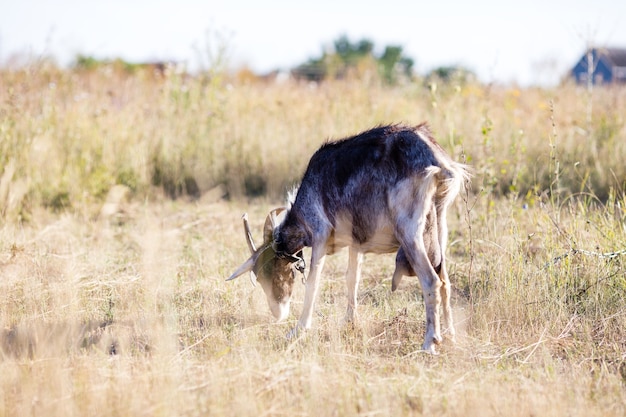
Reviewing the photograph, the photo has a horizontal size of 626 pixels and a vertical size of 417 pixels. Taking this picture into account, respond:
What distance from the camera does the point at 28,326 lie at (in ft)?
19.4

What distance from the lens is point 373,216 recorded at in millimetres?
5645

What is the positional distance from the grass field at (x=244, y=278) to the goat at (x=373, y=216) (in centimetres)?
37

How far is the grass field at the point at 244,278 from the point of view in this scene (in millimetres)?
4598

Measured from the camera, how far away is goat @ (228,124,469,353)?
17.7 ft

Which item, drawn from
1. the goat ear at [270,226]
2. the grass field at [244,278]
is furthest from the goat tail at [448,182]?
the goat ear at [270,226]

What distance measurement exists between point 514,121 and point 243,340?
8.17 metres

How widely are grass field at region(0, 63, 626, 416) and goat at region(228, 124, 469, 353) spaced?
0.37 metres

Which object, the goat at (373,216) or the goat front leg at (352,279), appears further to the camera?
the goat front leg at (352,279)

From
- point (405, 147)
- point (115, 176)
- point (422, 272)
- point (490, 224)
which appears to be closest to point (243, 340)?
point (422, 272)

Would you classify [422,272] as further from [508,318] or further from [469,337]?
[508,318]

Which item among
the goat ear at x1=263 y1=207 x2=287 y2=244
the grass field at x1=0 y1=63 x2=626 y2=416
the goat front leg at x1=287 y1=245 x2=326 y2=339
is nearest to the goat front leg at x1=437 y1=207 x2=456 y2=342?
the grass field at x1=0 y1=63 x2=626 y2=416

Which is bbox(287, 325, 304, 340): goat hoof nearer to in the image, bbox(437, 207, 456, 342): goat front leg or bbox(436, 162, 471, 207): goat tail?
bbox(437, 207, 456, 342): goat front leg

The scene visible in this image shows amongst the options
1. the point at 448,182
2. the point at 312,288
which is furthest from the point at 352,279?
the point at 448,182

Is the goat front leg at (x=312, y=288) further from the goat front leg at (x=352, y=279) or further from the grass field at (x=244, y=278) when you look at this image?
the goat front leg at (x=352, y=279)
